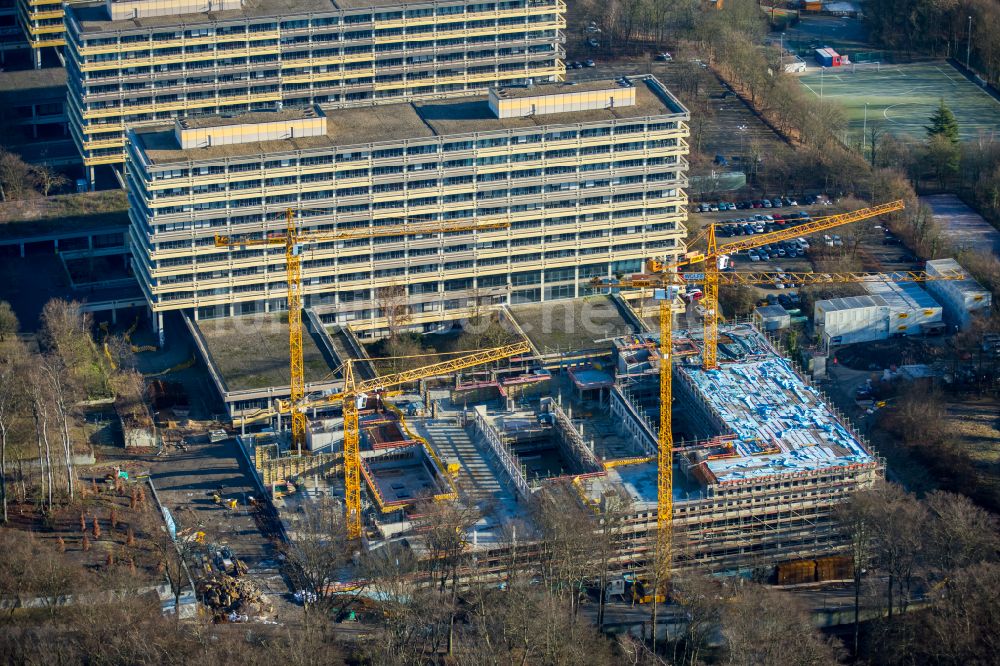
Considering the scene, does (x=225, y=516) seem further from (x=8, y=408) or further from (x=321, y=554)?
(x=8, y=408)

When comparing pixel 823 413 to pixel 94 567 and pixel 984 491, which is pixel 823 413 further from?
pixel 94 567

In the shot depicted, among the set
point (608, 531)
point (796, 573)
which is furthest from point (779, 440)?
point (608, 531)

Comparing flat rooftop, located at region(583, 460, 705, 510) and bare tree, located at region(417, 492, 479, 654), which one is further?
flat rooftop, located at region(583, 460, 705, 510)

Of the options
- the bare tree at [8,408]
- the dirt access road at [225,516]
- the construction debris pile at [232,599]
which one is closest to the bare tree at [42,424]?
the bare tree at [8,408]

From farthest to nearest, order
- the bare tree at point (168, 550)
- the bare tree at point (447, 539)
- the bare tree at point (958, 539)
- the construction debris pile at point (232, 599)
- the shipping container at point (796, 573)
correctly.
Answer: the shipping container at point (796, 573), the bare tree at point (447, 539), the bare tree at point (168, 550), the construction debris pile at point (232, 599), the bare tree at point (958, 539)

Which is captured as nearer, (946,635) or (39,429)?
(946,635)

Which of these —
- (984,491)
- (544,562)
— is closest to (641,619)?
(544,562)

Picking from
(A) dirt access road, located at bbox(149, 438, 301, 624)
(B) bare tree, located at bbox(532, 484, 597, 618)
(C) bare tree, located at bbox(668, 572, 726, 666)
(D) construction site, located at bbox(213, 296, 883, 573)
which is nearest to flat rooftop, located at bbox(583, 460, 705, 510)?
(D) construction site, located at bbox(213, 296, 883, 573)

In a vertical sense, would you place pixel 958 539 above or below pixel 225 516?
above

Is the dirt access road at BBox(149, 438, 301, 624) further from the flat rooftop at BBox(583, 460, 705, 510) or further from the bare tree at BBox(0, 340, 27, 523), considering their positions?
the flat rooftop at BBox(583, 460, 705, 510)

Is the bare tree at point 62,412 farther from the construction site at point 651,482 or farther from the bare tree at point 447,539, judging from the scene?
the bare tree at point 447,539

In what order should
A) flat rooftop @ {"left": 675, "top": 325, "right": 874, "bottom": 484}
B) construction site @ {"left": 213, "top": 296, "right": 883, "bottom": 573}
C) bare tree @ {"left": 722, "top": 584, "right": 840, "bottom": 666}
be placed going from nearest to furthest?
bare tree @ {"left": 722, "top": 584, "right": 840, "bottom": 666} → construction site @ {"left": 213, "top": 296, "right": 883, "bottom": 573} → flat rooftop @ {"left": 675, "top": 325, "right": 874, "bottom": 484}
